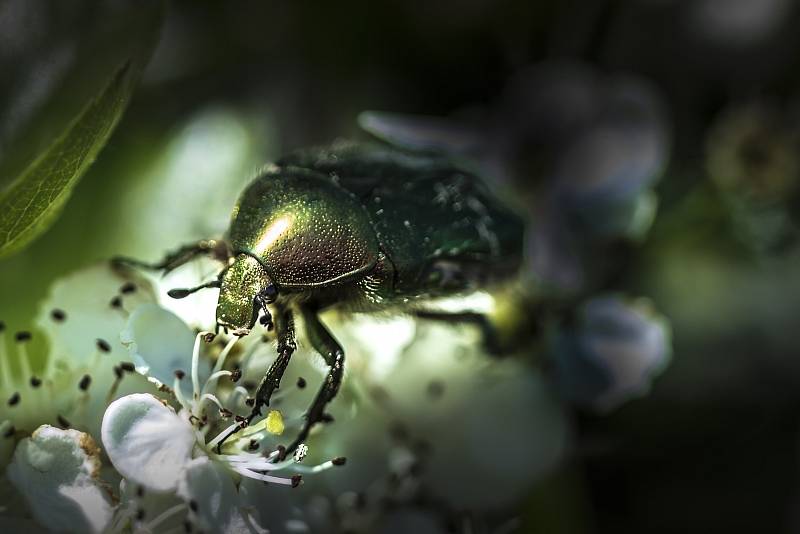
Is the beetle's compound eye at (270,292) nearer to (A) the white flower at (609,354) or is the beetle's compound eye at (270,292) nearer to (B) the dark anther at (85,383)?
(B) the dark anther at (85,383)

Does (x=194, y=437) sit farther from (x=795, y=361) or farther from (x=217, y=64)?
(x=795, y=361)

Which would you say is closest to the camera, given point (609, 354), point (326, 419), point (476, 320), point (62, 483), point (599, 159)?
point (62, 483)

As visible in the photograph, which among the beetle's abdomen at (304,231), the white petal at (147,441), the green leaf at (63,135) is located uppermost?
the green leaf at (63,135)

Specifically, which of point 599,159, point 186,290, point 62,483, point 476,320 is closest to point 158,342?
point 186,290

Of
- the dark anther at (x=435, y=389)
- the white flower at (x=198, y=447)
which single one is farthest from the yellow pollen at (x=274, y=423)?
the dark anther at (x=435, y=389)

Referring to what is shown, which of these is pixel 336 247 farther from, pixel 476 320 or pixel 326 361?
pixel 476 320

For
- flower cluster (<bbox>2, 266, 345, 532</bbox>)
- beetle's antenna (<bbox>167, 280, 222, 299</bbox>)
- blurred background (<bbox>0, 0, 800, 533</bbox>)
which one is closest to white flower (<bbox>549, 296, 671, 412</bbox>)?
blurred background (<bbox>0, 0, 800, 533</bbox>)
